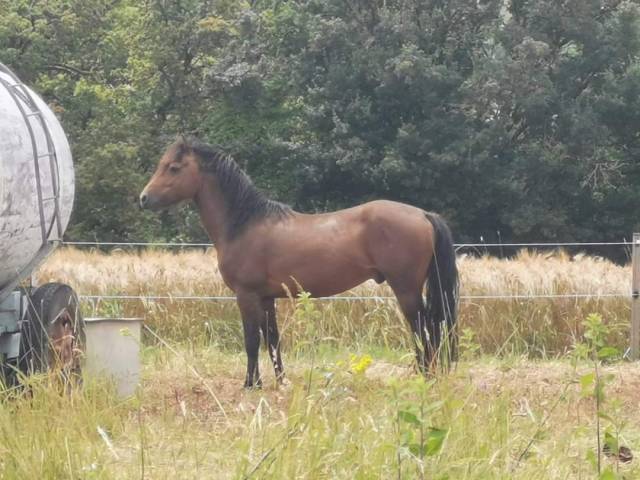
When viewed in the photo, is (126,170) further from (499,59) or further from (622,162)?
(622,162)

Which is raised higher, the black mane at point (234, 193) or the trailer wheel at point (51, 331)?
the black mane at point (234, 193)

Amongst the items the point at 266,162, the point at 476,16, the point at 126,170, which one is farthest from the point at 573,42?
the point at 126,170

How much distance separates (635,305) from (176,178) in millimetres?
4752

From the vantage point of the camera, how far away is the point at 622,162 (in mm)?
32156

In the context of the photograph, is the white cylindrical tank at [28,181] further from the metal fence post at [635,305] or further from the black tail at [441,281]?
the metal fence post at [635,305]

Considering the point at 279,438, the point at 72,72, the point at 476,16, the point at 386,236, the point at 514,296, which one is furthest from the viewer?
the point at 72,72

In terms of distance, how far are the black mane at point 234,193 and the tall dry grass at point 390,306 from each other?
2.24 m

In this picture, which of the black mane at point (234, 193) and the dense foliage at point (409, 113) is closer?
the black mane at point (234, 193)

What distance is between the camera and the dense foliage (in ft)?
97.9

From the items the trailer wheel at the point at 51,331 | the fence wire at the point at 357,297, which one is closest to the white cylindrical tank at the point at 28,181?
the trailer wheel at the point at 51,331

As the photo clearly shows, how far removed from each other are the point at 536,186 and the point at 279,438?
27.3 m

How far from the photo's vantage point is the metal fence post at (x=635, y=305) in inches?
425

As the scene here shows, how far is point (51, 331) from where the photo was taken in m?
6.75

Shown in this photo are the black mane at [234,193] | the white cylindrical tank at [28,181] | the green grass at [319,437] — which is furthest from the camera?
the black mane at [234,193]
